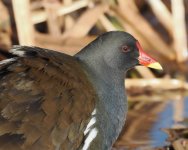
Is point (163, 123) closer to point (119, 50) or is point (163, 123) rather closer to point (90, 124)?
point (119, 50)

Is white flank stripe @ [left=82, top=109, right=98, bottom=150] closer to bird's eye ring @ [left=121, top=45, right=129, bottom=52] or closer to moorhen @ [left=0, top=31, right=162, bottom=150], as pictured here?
moorhen @ [left=0, top=31, right=162, bottom=150]

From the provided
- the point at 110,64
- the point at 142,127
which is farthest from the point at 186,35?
the point at 110,64

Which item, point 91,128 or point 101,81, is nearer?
point 91,128

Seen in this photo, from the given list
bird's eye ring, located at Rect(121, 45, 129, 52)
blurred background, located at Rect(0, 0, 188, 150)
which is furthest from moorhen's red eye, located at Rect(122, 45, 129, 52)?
blurred background, located at Rect(0, 0, 188, 150)

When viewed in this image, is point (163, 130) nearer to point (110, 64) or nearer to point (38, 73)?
point (110, 64)

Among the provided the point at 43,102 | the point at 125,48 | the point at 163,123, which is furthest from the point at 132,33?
the point at 43,102

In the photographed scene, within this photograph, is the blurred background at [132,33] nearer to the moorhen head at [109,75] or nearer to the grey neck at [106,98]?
the moorhen head at [109,75]
